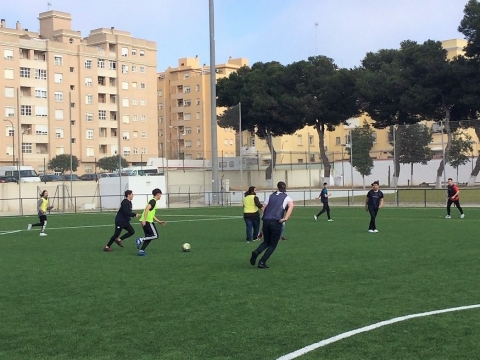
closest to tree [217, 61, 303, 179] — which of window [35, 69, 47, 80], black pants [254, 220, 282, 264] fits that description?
window [35, 69, 47, 80]

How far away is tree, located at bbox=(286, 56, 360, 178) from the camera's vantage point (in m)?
63.1

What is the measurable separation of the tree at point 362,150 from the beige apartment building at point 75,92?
1465 inches

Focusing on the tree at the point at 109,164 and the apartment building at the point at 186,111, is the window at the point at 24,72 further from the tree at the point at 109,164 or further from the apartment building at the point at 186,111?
the apartment building at the point at 186,111

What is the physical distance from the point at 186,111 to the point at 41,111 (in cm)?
3385

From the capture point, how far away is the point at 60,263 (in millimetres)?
16328

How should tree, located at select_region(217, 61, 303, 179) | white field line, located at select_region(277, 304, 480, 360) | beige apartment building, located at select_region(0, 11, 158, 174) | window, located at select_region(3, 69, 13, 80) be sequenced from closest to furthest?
white field line, located at select_region(277, 304, 480, 360) < tree, located at select_region(217, 61, 303, 179) < window, located at select_region(3, 69, 13, 80) < beige apartment building, located at select_region(0, 11, 158, 174)

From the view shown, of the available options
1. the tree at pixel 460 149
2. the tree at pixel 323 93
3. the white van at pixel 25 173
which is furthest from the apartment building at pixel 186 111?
the tree at pixel 460 149

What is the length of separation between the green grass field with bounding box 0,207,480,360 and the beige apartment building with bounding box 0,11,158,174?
63.4 m

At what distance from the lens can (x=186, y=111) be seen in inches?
4525

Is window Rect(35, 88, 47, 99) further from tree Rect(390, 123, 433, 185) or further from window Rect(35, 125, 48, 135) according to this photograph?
tree Rect(390, 123, 433, 185)

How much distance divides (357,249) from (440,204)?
24.1 metres

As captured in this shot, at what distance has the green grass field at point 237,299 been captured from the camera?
25.6 feet

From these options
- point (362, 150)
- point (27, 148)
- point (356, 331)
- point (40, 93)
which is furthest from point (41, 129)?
point (356, 331)

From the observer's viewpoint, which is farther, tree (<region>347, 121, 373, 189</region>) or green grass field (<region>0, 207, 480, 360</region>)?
tree (<region>347, 121, 373, 189</region>)
